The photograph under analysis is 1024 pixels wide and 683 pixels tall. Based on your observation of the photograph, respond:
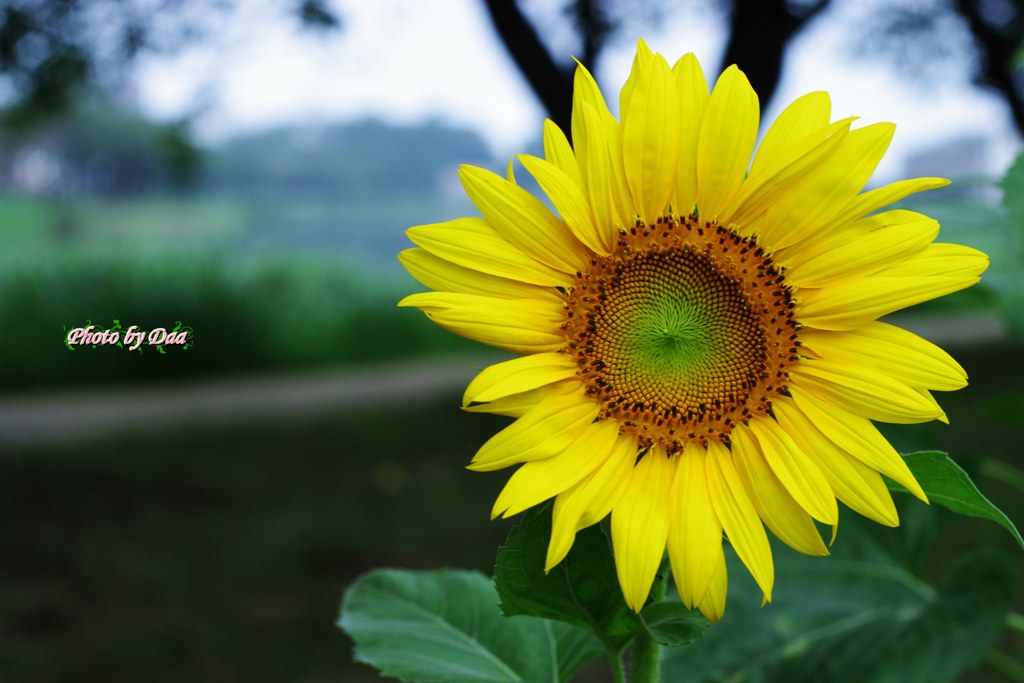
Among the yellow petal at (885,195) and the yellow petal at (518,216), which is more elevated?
the yellow petal at (518,216)

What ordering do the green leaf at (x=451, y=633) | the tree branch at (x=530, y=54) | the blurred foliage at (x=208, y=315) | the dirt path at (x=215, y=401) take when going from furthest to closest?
the blurred foliage at (x=208, y=315) < the dirt path at (x=215, y=401) < the tree branch at (x=530, y=54) < the green leaf at (x=451, y=633)

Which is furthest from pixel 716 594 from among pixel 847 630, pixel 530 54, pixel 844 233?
pixel 530 54

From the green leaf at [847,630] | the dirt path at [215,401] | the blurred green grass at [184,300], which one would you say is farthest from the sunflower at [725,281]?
the dirt path at [215,401]

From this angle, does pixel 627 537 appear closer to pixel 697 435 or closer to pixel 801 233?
pixel 697 435

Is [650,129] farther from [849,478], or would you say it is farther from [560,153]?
[849,478]

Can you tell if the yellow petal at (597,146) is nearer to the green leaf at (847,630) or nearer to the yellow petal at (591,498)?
the yellow petal at (591,498)

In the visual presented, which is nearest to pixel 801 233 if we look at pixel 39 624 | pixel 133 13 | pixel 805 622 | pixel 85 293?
pixel 805 622

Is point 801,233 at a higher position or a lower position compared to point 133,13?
lower
